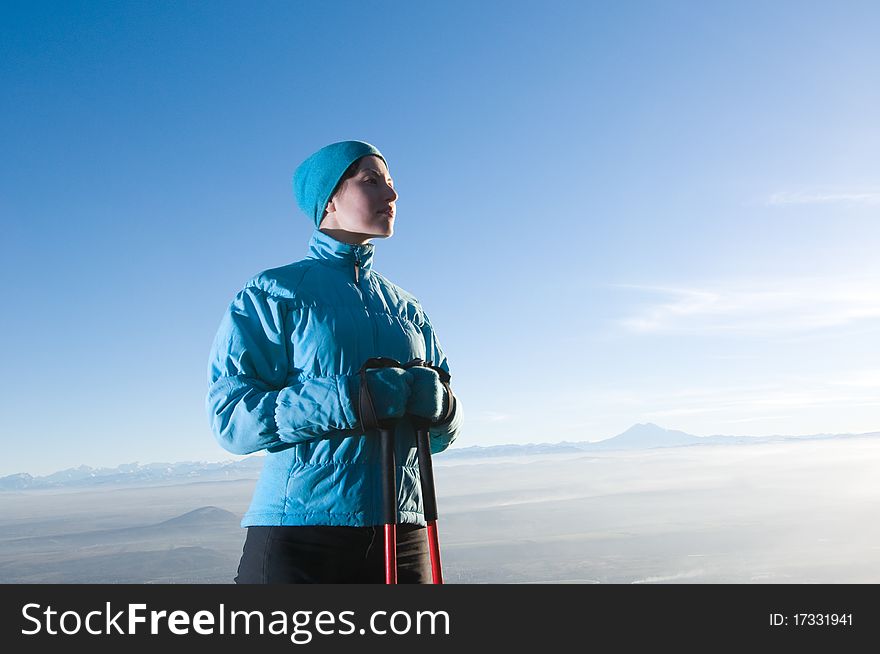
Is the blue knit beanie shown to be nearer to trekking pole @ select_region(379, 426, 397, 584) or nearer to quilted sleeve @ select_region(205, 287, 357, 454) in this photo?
quilted sleeve @ select_region(205, 287, 357, 454)

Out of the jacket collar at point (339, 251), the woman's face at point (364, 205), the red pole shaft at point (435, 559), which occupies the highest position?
the woman's face at point (364, 205)

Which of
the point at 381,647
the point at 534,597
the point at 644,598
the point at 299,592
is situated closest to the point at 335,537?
the point at 299,592

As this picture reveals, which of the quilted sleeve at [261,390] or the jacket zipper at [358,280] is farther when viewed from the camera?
the jacket zipper at [358,280]

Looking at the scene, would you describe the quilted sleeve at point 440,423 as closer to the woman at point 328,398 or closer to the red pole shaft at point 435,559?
the woman at point 328,398

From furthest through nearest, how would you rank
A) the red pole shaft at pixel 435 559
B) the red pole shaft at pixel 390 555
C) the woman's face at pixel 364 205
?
the woman's face at pixel 364 205 < the red pole shaft at pixel 435 559 < the red pole shaft at pixel 390 555

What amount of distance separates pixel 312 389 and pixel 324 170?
35.6 inches

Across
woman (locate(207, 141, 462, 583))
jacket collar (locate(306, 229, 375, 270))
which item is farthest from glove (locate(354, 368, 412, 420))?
jacket collar (locate(306, 229, 375, 270))

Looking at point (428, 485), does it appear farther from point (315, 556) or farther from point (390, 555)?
point (315, 556)

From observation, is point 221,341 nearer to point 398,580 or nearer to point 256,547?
point 256,547

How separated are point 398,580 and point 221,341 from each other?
98cm

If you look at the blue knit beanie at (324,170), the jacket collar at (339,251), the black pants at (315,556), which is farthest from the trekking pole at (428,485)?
the blue knit beanie at (324,170)

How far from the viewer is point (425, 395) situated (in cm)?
277

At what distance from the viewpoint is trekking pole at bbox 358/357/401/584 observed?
261 centimetres

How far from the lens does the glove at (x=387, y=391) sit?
2633 millimetres
